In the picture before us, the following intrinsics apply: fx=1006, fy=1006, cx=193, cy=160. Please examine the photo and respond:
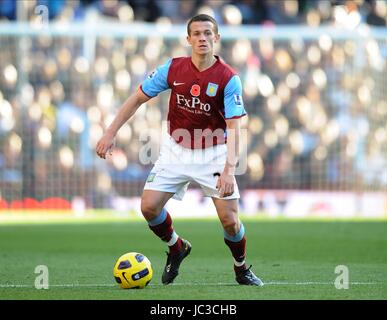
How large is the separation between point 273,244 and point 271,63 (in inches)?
420

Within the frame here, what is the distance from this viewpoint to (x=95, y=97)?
23.5 meters

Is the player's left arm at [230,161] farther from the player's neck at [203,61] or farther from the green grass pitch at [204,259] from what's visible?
the green grass pitch at [204,259]

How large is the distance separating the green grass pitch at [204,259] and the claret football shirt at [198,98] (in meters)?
1.37

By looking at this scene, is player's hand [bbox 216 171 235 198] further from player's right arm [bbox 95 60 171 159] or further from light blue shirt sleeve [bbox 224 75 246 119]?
player's right arm [bbox 95 60 171 159]

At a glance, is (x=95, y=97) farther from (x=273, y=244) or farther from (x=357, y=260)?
(x=357, y=260)

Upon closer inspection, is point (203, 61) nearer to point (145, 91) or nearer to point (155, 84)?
point (155, 84)

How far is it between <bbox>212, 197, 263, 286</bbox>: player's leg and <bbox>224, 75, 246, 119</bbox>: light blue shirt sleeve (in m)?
0.78

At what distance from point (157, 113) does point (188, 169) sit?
14328mm

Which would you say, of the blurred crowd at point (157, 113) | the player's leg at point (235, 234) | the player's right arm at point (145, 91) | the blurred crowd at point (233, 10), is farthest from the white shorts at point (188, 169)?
the blurred crowd at point (233, 10)

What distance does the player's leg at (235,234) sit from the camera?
897 cm

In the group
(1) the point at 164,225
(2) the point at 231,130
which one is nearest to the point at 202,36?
(2) the point at 231,130

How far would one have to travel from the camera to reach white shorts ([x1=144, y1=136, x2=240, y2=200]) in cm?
909

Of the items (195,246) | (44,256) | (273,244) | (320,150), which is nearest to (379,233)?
(273,244)
